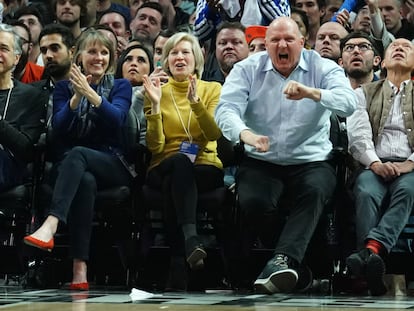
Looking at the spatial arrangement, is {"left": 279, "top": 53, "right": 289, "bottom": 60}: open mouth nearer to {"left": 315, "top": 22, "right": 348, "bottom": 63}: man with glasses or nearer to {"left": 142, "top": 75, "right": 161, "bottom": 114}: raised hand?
{"left": 142, "top": 75, "right": 161, "bottom": 114}: raised hand

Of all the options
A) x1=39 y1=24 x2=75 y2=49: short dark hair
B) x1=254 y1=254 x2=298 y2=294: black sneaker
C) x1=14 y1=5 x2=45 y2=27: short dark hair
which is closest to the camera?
x1=254 y1=254 x2=298 y2=294: black sneaker

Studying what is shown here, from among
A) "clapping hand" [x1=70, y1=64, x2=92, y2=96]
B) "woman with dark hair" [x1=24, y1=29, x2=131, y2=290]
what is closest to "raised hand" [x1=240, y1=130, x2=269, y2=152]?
"woman with dark hair" [x1=24, y1=29, x2=131, y2=290]

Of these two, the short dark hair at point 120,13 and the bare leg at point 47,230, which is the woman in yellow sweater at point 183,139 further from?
the short dark hair at point 120,13

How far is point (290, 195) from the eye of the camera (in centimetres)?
546

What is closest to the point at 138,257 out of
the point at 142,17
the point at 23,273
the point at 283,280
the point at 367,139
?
the point at 23,273

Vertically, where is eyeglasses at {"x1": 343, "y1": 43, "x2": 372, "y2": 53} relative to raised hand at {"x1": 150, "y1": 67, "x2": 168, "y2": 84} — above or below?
above

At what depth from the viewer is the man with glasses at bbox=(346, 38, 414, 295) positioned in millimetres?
5172

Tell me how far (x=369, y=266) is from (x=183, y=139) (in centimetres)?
140

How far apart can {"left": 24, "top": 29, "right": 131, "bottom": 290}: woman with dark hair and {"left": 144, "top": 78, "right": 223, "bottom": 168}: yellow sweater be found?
197mm

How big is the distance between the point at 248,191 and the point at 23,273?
58.7 inches

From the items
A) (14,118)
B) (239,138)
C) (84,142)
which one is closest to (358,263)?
(239,138)

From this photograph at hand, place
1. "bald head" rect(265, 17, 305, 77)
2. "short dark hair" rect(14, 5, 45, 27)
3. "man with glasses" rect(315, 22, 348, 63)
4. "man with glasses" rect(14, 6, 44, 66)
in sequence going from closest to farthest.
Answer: "bald head" rect(265, 17, 305, 77) → "man with glasses" rect(315, 22, 348, 63) → "man with glasses" rect(14, 6, 44, 66) → "short dark hair" rect(14, 5, 45, 27)

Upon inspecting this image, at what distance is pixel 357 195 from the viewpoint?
17.9 ft

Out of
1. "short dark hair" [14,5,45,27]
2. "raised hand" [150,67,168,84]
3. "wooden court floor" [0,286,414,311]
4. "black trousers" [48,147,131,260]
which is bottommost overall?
"wooden court floor" [0,286,414,311]
